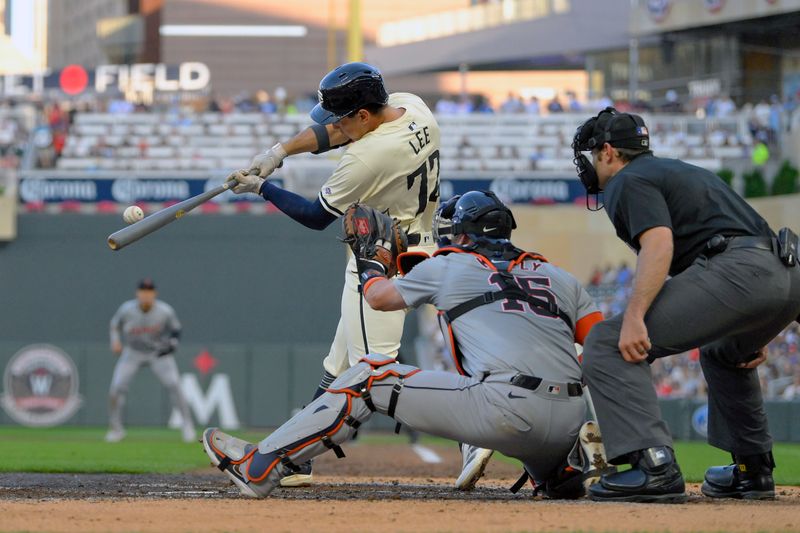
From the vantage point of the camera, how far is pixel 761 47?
3569cm

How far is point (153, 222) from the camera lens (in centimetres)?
665

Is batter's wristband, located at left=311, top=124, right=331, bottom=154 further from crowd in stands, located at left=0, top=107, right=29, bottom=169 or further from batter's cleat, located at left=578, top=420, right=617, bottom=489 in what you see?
crowd in stands, located at left=0, top=107, right=29, bottom=169

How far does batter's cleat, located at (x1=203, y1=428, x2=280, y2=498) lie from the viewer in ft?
18.7

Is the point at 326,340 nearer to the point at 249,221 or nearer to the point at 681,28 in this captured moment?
the point at 249,221

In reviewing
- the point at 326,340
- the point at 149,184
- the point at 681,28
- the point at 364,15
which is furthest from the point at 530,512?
the point at 364,15

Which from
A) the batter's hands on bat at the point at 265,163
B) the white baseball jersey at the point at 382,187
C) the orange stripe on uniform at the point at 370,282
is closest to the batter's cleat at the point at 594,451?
the orange stripe on uniform at the point at 370,282

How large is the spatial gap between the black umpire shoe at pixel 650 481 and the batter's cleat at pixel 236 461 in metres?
1.49

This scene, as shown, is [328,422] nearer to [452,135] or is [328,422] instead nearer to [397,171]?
[397,171]

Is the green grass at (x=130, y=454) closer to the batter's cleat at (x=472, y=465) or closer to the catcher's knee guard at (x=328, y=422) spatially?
the batter's cleat at (x=472, y=465)

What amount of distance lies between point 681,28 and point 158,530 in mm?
32755

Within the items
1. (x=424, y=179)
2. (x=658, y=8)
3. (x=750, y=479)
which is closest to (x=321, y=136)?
(x=424, y=179)

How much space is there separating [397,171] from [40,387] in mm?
14069

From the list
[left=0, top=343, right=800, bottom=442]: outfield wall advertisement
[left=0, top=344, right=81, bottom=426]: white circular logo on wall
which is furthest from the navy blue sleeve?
[left=0, top=344, right=81, bottom=426]: white circular logo on wall

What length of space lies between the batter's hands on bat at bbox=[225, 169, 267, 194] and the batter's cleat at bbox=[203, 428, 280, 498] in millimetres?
1383
